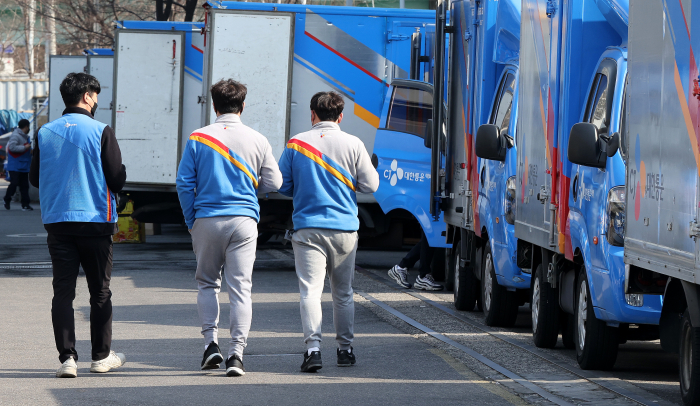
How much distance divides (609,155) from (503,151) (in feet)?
8.18

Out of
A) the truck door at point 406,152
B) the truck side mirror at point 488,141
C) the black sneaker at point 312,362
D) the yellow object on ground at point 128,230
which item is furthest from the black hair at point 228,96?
the yellow object on ground at point 128,230

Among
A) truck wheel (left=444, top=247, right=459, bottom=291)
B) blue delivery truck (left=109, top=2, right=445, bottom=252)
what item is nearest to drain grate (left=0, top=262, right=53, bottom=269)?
blue delivery truck (left=109, top=2, right=445, bottom=252)

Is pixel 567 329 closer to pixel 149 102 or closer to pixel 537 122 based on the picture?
pixel 537 122

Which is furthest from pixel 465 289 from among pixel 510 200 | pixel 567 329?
pixel 567 329

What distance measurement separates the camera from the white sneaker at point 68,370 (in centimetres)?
655

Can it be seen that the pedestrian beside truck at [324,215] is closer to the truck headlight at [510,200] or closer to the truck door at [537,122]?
the truck door at [537,122]

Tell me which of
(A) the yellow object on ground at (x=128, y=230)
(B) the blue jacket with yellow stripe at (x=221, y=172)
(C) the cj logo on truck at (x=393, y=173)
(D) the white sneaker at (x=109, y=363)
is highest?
(B) the blue jacket with yellow stripe at (x=221, y=172)

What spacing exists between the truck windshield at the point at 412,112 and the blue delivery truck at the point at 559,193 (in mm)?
2647

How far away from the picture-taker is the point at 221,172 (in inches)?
262

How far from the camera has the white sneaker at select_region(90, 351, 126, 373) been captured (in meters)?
6.77

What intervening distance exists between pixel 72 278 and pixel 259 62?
6.79 meters

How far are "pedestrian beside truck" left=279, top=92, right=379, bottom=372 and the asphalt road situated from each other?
36cm

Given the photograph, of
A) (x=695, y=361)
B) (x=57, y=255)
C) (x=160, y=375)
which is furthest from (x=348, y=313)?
(x=695, y=361)

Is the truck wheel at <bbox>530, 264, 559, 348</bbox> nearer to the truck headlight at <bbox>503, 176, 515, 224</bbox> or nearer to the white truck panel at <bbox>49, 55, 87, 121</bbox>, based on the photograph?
the truck headlight at <bbox>503, 176, 515, 224</bbox>
